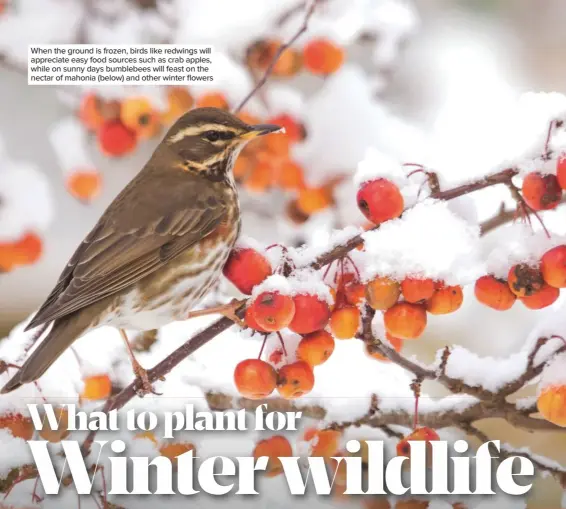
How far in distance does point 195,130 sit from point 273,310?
1.46ft

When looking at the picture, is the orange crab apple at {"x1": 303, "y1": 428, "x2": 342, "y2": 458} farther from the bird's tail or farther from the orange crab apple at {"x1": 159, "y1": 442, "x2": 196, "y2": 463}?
the bird's tail

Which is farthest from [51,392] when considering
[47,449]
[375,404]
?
[375,404]

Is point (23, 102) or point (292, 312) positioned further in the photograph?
point (23, 102)

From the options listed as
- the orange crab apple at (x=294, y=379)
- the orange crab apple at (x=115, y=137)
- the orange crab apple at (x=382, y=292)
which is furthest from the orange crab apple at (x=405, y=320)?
the orange crab apple at (x=115, y=137)

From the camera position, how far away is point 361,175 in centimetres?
89

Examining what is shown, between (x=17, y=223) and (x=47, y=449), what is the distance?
1.36ft

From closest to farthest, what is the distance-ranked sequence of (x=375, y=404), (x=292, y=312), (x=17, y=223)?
(x=292, y=312) < (x=375, y=404) < (x=17, y=223)

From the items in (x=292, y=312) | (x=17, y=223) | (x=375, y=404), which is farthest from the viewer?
(x=17, y=223)

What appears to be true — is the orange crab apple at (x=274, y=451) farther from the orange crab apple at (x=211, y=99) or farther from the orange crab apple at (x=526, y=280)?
the orange crab apple at (x=211, y=99)

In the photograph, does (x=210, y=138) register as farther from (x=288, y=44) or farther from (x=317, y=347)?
(x=317, y=347)

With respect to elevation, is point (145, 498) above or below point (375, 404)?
below

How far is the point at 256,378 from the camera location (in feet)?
2.95

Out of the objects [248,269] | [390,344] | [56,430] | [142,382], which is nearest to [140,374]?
[142,382]

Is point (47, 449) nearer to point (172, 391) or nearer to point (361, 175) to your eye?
point (172, 391)
